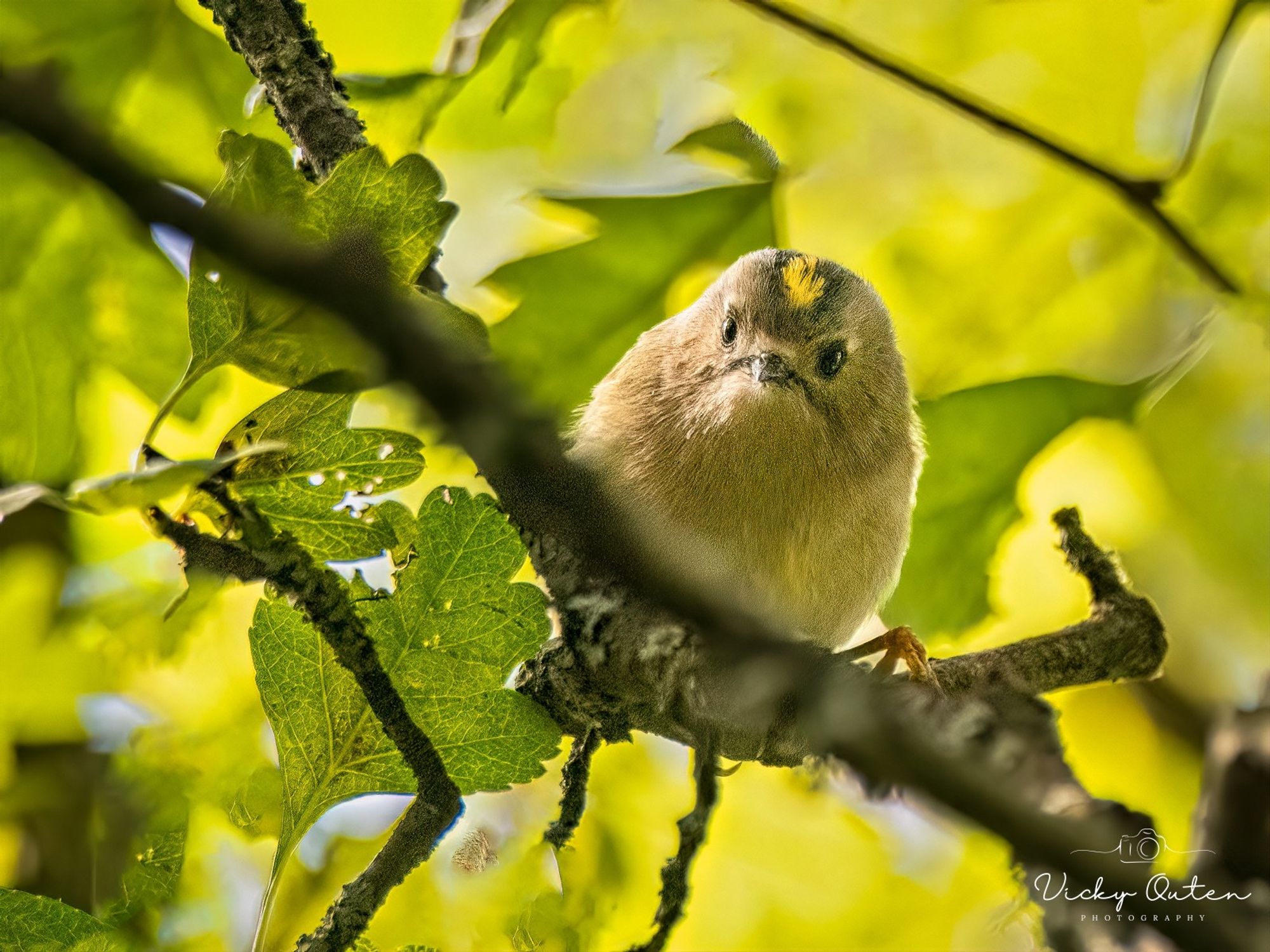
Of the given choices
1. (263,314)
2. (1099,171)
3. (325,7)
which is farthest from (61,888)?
(1099,171)

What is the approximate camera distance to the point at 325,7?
171 cm

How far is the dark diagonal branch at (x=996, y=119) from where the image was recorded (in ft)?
5.30

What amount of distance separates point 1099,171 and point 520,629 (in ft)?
3.84

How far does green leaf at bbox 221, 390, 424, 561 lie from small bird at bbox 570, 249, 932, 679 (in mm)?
658

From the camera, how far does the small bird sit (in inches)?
66.4

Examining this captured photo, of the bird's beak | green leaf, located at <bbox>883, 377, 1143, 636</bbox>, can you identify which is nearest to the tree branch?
green leaf, located at <bbox>883, 377, 1143, 636</bbox>

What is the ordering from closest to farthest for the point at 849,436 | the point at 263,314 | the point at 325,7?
1. the point at 263,314
2. the point at 325,7
3. the point at 849,436

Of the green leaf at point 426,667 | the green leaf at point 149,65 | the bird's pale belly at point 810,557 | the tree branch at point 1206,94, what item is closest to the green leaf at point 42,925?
the green leaf at point 426,667

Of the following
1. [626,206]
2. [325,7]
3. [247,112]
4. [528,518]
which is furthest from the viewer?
[626,206]

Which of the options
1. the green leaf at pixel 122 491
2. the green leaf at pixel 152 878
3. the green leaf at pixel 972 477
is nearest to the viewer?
the green leaf at pixel 122 491

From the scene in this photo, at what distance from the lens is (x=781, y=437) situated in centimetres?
181

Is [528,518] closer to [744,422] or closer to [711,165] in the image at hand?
[744,422]

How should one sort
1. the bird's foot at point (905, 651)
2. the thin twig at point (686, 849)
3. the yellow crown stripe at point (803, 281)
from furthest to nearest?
the yellow crown stripe at point (803, 281)
the bird's foot at point (905, 651)
the thin twig at point (686, 849)

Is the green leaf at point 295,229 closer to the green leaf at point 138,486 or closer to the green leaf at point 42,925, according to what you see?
the green leaf at point 138,486
